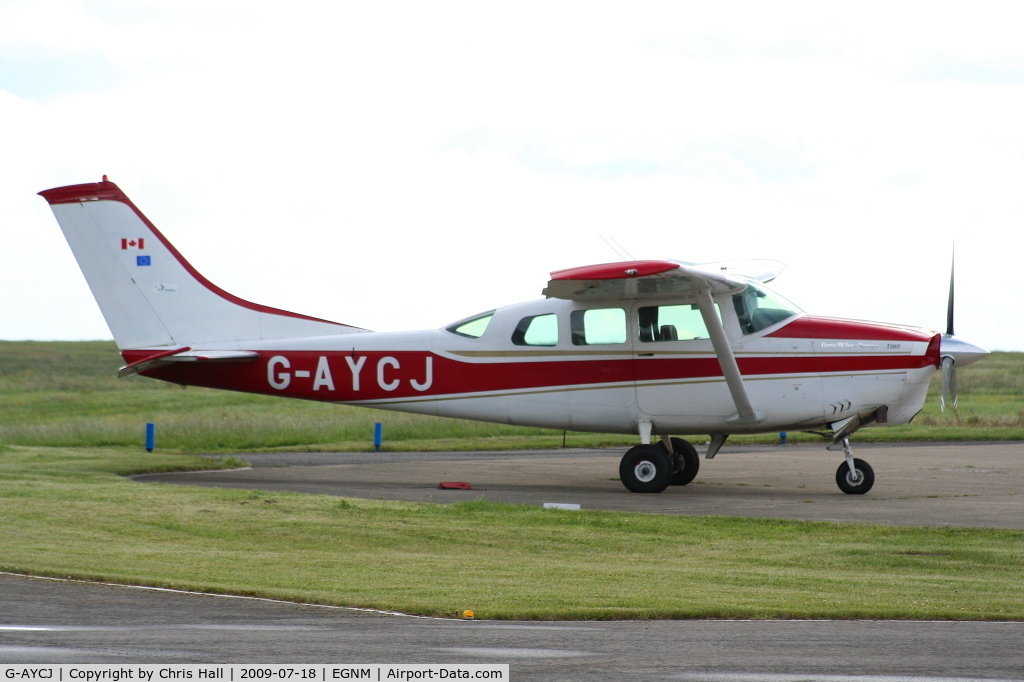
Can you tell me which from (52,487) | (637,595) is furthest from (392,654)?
(52,487)

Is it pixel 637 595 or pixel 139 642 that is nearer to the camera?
pixel 139 642

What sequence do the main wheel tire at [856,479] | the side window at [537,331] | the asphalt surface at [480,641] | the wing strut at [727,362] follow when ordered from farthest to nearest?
the side window at [537,331] → the main wheel tire at [856,479] → the wing strut at [727,362] → the asphalt surface at [480,641]

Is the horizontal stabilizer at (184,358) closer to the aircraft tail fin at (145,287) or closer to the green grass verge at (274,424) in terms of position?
the aircraft tail fin at (145,287)

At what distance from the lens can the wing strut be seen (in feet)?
51.2

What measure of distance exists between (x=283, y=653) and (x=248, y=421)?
26.1 meters

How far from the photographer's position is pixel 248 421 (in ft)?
104

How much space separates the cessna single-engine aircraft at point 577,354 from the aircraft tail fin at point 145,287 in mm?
23

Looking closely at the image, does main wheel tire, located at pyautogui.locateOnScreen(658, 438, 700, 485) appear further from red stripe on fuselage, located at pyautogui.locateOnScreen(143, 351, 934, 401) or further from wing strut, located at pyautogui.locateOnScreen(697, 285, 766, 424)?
red stripe on fuselage, located at pyautogui.locateOnScreen(143, 351, 934, 401)

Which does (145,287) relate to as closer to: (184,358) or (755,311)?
(184,358)

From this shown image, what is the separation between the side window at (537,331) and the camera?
1717 centimetres

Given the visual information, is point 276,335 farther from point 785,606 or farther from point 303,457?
point 785,606
